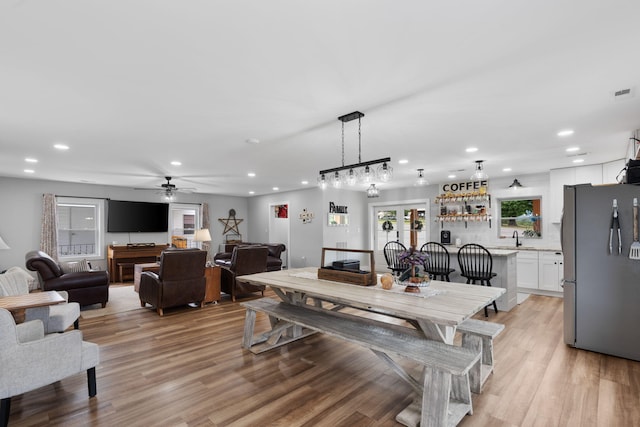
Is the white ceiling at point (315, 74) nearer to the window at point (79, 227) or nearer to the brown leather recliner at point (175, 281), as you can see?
the brown leather recliner at point (175, 281)

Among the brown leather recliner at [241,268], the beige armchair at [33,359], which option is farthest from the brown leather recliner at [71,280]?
the beige armchair at [33,359]

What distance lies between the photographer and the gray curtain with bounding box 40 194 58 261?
7.10 meters

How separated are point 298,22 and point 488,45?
44.8 inches

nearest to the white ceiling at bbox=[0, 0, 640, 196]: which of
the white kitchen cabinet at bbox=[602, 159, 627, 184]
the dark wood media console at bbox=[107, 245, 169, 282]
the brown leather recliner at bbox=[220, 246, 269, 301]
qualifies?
the white kitchen cabinet at bbox=[602, 159, 627, 184]

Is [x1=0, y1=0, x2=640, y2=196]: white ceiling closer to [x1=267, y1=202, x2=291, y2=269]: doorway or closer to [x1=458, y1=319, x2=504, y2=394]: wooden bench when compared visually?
[x1=458, y1=319, x2=504, y2=394]: wooden bench

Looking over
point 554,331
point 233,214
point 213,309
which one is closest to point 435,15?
point 554,331

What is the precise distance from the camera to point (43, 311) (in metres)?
3.09

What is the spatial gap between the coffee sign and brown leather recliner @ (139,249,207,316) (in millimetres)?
5660

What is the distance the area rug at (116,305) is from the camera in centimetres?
475

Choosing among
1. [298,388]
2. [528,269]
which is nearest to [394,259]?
[528,269]

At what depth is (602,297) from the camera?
126 inches

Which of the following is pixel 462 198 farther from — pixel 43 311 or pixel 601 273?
pixel 43 311

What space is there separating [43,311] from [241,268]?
286cm

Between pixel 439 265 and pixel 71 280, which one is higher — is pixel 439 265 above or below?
above
